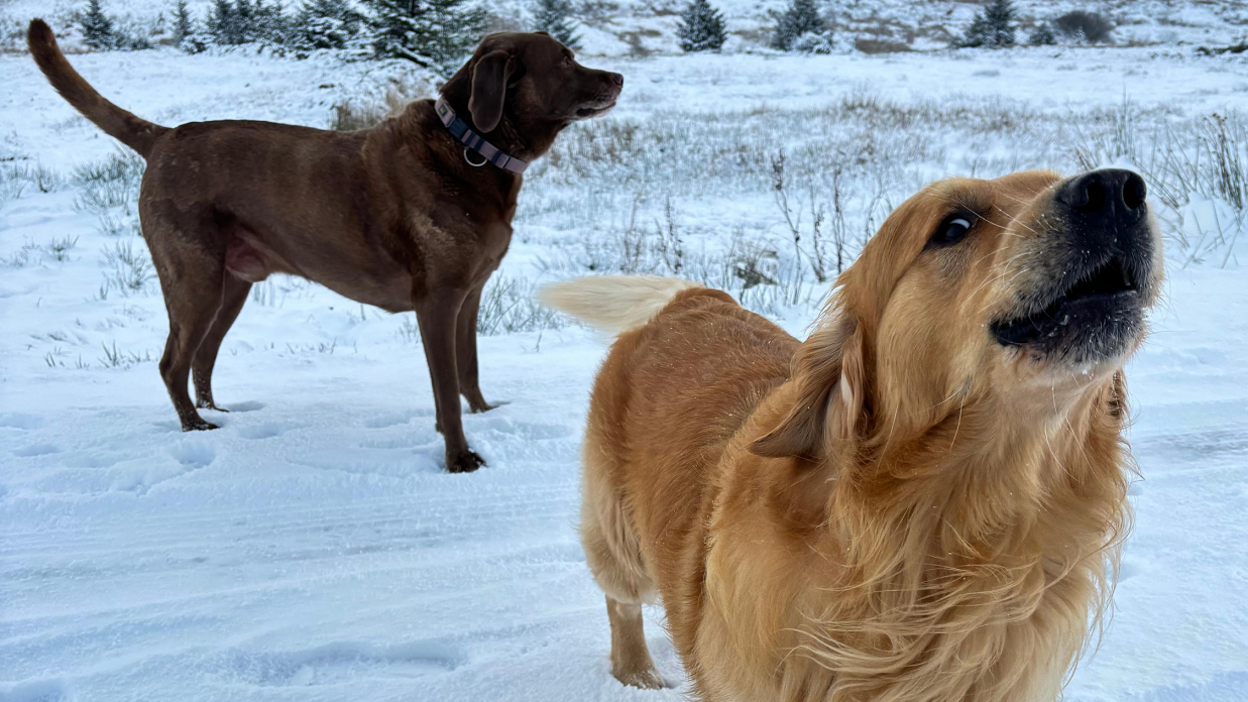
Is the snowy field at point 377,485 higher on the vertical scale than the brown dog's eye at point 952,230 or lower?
lower

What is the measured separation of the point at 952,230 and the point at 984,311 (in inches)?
10.1

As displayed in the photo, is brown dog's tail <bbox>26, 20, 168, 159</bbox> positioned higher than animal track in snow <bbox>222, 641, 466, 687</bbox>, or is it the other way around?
brown dog's tail <bbox>26, 20, 168, 159</bbox>

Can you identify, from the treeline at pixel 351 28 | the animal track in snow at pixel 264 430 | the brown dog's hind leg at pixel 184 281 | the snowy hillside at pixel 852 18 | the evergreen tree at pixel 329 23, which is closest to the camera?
the animal track in snow at pixel 264 430

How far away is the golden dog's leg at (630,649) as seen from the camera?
2436 millimetres

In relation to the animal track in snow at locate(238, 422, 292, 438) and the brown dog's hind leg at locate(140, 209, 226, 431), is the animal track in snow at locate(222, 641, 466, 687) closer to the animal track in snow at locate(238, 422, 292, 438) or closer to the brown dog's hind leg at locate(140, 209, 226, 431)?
the animal track in snow at locate(238, 422, 292, 438)

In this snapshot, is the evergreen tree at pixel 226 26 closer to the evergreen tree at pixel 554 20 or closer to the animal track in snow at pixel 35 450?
the evergreen tree at pixel 554 20

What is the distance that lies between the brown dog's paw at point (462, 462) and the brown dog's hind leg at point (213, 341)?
5.30ft

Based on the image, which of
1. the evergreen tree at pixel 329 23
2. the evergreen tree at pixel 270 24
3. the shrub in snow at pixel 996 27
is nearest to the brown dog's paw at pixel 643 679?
the evergreen tree at pixel 329 23

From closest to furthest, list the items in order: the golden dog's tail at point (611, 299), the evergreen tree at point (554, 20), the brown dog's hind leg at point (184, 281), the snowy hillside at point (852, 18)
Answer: the golden dog's tail at point (611, 299) < the brown dog's hind leg at point (184, 281) < the evergreen tree at point (554, 20) < the snowy hillside at point (852, 18)

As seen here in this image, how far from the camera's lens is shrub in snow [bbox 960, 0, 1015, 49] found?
3359cm

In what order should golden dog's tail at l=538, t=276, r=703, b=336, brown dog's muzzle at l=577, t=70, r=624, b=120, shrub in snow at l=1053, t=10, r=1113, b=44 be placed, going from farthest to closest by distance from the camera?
shrub in snow at l=1053, t=10, r=1113, b=44, brown dog's muzzle at l=577, t=70, r=624, b=120, golden dog's tail at l=538, t=276, r=703, b=336

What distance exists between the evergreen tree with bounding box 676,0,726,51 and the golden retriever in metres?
33.1

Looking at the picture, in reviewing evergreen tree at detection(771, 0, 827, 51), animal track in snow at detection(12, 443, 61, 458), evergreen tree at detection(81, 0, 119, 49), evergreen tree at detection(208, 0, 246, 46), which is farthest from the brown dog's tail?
evergreen tree at detection(771, 0, 827, 51)

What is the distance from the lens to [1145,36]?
114 ft
